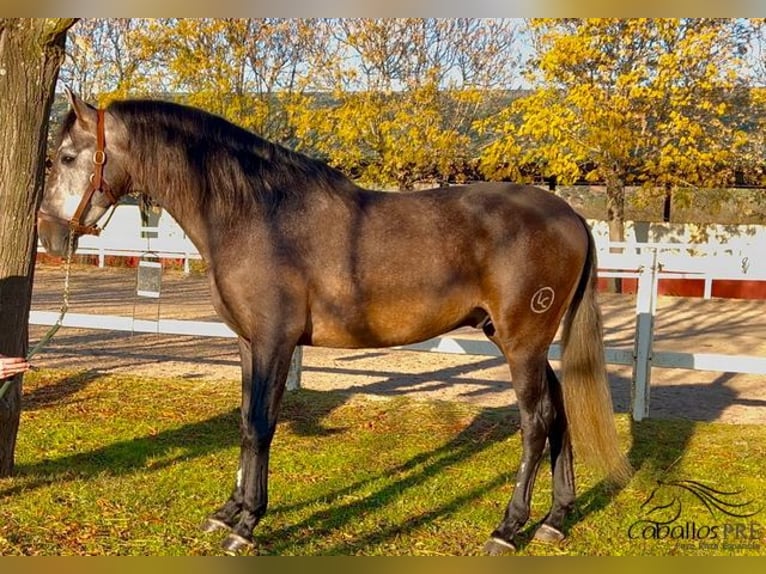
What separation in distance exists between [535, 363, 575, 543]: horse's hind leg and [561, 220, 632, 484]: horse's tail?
0.17 ft

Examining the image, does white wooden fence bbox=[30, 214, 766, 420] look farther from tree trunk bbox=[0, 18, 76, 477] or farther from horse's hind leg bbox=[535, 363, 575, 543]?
horse's hind leg bbox=[535, 363, 575, 543]

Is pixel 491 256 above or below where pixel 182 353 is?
above

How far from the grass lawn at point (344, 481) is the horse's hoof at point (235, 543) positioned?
7cm

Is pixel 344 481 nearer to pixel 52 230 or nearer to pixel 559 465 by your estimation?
pixel 559 465

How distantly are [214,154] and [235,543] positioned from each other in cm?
198

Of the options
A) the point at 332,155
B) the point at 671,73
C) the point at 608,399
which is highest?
the point at 671,73

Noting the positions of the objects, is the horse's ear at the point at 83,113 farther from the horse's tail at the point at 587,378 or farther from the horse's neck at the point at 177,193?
the horse's tail at the point at 587,378

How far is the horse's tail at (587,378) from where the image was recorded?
4172 mm

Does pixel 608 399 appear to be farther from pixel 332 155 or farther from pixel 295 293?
pixel 332 155

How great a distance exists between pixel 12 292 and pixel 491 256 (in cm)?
303

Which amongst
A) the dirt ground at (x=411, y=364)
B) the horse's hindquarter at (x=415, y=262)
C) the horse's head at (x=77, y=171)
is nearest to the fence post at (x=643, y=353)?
the dirt ground at (x=411, y=364)

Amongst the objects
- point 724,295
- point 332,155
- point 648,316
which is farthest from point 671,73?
point 648,316

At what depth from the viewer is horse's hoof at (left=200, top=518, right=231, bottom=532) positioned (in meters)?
3.79

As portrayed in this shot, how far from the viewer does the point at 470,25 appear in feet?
68.7
